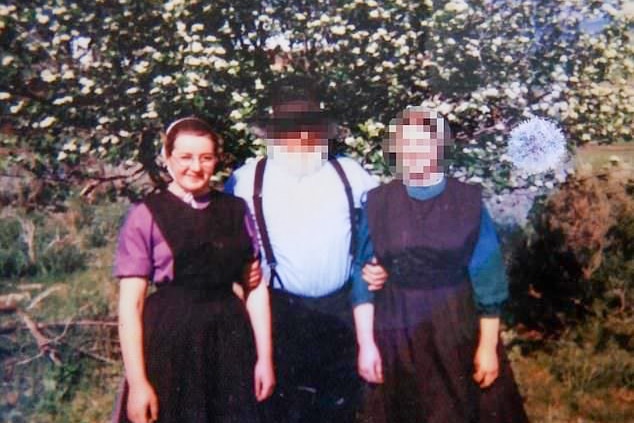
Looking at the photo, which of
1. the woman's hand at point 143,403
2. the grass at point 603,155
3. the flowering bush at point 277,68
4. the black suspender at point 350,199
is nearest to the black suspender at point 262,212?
the black suspender at point 350,199

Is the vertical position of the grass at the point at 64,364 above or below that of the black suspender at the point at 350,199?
below

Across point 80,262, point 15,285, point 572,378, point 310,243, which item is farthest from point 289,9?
point 572,378

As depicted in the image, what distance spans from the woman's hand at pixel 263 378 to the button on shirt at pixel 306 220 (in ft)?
1.05

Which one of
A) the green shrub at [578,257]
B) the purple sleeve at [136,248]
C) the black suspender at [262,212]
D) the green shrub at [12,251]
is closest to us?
the purple sleeve at [136,248]

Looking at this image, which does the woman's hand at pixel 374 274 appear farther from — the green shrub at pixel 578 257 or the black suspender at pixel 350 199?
the green shrub at pixel 578 257

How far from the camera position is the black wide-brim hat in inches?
118

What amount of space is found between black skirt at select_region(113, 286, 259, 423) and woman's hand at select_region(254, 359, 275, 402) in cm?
2

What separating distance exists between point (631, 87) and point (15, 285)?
2.77 meters

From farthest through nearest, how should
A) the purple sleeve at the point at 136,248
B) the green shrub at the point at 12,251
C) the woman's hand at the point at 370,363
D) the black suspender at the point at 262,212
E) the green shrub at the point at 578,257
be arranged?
the green shrub at the point at 578,257, the green shrub at the point at 12,251, the woman's hand at the point at 370,363, the black suspender at the point at 262,212, the purple sleeve at the point at 136,248

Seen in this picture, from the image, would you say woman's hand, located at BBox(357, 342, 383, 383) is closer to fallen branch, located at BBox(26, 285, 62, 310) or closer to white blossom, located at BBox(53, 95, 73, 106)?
fallen branch, located at BBox(26, 285, 62, 310)

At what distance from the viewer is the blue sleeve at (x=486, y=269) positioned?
300cm

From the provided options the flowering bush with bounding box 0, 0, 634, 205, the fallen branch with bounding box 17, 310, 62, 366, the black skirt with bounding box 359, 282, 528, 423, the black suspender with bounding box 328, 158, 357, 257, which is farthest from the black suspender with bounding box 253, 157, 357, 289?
the fallen branch with bounding box 17, 310, 62, 366

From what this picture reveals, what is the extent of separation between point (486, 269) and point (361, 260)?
498 mm

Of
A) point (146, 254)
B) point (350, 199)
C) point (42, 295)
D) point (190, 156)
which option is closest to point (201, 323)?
point (146, 254)
